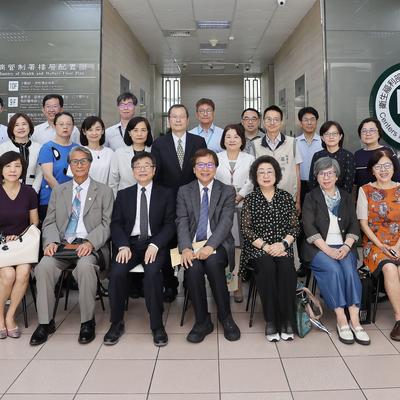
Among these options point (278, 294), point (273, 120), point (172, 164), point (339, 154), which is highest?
point (273, 120)

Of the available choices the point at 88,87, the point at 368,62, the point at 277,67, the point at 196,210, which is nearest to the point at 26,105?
the point at 88,87

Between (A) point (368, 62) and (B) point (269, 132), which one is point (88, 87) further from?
(A) point (368, 62)

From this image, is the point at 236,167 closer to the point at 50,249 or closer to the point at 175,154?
the point at 175,154

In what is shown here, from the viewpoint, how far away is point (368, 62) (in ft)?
17.7

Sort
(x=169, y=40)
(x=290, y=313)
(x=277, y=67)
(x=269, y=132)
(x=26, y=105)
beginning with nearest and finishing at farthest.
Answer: (x=290, y=313)
(x=269, y=132)
(x=26, y=105)
(x=169, y=40)
(x=277, y=67)

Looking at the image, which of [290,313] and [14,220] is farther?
[14,220]

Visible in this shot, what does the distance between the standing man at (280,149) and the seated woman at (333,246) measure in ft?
1.64

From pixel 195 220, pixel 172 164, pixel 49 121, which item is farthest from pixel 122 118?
pixel 195 220

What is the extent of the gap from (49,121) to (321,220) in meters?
3.01

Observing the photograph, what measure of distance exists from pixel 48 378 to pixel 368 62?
215 inches

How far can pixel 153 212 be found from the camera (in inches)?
128

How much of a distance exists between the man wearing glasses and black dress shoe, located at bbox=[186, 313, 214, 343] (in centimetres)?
250

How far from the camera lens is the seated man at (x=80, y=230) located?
291 cm

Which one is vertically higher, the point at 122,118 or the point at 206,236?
the point at 122,118
